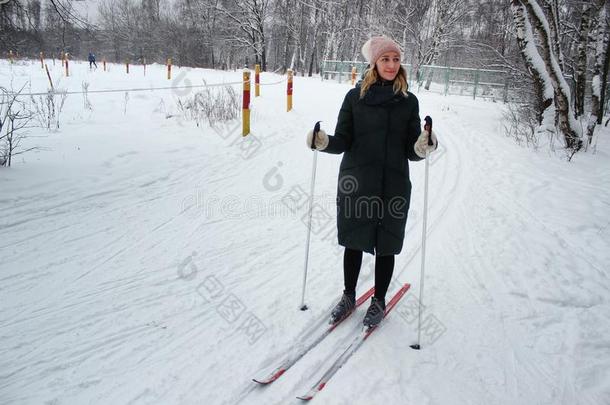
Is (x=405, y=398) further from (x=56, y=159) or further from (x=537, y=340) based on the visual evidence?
(x=56, y=159)

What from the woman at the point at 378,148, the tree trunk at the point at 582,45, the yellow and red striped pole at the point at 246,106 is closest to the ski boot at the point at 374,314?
the woman at the point at 378,148

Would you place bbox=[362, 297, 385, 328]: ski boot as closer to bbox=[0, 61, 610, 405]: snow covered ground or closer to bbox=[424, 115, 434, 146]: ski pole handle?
bbox=[0, 61, 610, 405]: snow covered ground

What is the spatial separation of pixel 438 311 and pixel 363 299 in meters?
0.56

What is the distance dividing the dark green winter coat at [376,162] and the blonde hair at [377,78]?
0.10ft

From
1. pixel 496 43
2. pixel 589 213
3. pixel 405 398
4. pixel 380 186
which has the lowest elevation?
pixel 405 398

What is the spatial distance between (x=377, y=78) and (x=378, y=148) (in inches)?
17.7

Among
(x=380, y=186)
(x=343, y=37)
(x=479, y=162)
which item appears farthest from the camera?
(x=343, y=37)

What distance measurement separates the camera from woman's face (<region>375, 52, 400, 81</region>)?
2.39m

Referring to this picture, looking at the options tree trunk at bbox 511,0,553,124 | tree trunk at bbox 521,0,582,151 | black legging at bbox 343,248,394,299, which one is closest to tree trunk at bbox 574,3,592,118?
tree trunk at bbox 511,0,553,124

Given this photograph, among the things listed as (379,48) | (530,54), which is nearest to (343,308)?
(379,48)

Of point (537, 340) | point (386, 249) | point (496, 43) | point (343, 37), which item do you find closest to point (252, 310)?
point (386, 249)

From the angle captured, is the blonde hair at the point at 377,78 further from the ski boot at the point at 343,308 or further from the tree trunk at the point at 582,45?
the tree trunk at the point at 582,45

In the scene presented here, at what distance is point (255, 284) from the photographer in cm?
312

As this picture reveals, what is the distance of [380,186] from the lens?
2.47 metres
